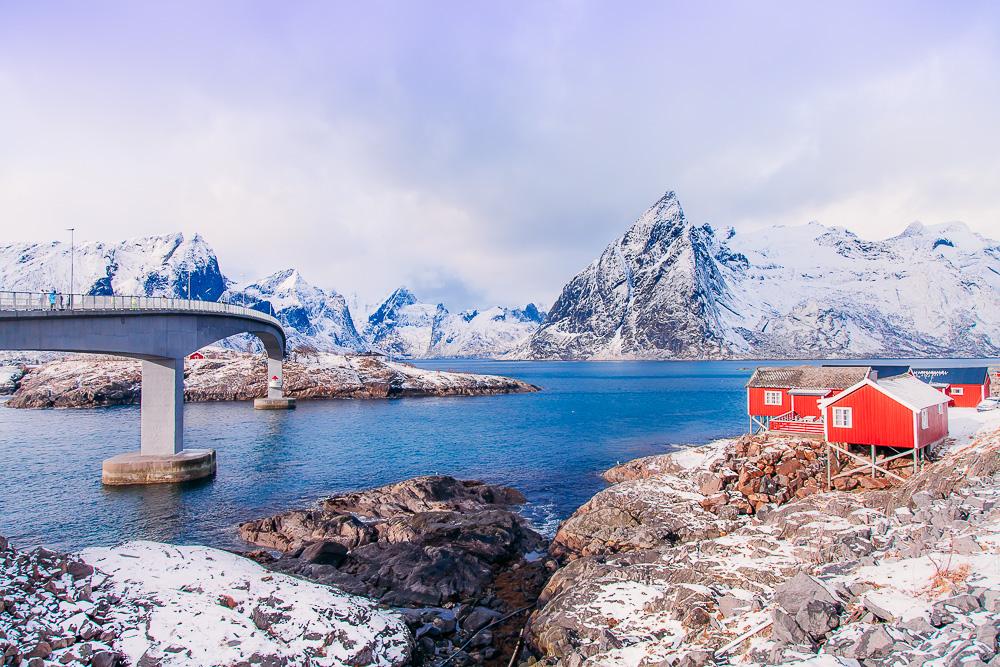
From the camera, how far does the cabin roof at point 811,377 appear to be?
37812 mm

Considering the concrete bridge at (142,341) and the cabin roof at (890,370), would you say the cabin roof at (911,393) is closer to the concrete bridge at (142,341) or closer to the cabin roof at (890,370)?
the cabin roof at (890,370)

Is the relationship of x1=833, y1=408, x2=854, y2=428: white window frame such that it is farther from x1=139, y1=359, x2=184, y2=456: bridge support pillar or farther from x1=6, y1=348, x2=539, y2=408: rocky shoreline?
x1=6, y1=348, x2=539, y2=408: rocky shoreline

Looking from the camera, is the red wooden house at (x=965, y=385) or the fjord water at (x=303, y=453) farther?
the red wooden house at (x=965, y=385)

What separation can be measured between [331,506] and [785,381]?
3254 centimetres

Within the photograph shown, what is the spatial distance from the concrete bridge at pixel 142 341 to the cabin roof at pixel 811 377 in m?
41.8

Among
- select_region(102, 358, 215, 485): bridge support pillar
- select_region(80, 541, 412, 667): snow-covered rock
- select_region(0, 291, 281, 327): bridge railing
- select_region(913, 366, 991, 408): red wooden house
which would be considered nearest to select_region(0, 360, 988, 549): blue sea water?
select_region(102, 358, 215, 485): bridge support pillar

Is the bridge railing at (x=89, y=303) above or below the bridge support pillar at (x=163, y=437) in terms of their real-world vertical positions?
above

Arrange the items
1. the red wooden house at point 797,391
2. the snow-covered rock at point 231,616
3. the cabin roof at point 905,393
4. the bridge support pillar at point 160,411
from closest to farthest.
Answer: the snow-covered rock at point 231,616, the cabin roof at point 905,393, the red wooden house at point 797,391, the bridge support pillar at point 160,411

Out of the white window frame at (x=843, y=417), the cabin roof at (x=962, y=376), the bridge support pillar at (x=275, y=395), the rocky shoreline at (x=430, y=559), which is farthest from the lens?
the bridge support pillar at (x=275, y=395)

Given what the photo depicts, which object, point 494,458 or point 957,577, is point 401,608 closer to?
point 957,577

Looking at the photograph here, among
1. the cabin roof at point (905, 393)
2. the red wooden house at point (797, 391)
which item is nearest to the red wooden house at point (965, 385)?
the red wooden house at point (797, 391)

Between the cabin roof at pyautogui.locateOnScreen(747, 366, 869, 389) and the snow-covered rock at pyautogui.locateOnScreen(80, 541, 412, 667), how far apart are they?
33.4 metres

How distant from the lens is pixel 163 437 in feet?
131

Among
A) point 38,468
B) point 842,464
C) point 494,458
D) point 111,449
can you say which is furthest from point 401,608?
point 111,449
